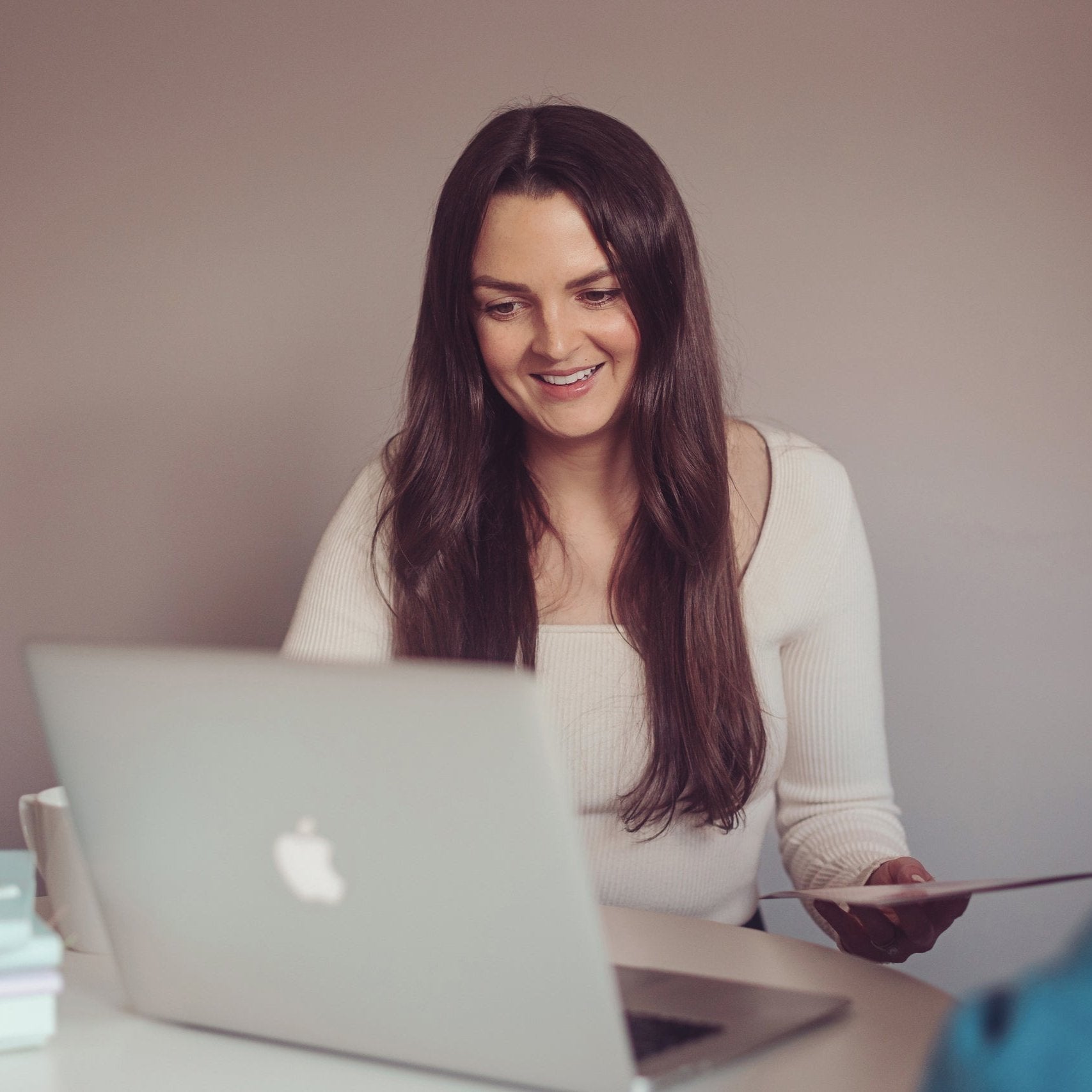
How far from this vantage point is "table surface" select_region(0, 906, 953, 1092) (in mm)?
794

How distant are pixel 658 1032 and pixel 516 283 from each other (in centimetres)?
→ 95

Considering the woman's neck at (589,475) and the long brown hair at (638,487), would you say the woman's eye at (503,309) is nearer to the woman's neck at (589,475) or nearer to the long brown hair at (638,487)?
the long brown hair at (638,487)

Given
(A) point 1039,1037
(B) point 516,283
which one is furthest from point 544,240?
(A) point 1039,1037

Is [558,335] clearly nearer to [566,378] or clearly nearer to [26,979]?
[566,378]

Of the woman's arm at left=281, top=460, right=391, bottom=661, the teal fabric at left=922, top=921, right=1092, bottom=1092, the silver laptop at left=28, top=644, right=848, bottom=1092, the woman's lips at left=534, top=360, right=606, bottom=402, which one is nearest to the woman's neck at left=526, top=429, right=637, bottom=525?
the woman's lips at left=534, top=360, right=606, bottom=402

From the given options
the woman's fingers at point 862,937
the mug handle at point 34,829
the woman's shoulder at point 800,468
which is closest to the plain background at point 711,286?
the woman's shoulder at point 800,468

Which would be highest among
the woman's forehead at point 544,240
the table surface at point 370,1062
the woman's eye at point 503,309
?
the woman's forehead at point 544,240

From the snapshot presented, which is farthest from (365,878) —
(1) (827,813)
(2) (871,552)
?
(2) (871,552)

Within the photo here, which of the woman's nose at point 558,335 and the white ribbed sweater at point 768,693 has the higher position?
the woman's nose at point 558,335

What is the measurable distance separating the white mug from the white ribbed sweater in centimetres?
51

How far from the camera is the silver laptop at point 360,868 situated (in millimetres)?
683

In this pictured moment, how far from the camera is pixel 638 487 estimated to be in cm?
167

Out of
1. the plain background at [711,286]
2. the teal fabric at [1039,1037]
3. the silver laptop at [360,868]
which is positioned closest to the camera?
the teal fabric at [1039,1037]

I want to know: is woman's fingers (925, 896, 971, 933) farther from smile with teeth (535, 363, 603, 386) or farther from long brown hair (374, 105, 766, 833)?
smile with teeth (535, 363, 603, 386)
